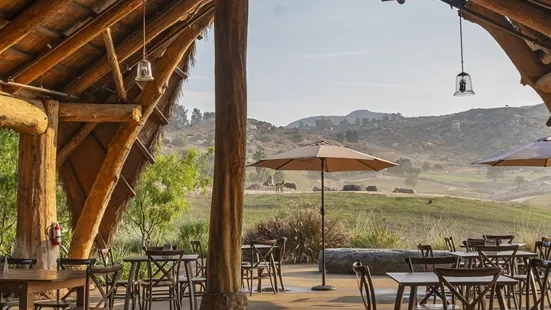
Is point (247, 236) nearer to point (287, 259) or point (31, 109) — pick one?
point (287, 259)

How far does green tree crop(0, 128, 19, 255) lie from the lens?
1193cm

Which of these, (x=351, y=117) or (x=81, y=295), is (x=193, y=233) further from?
Result: (x=351, y=117)

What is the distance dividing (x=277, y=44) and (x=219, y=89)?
57580 millimetres

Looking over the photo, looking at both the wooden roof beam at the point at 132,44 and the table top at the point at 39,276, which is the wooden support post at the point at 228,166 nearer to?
the table top at the point at 39,276

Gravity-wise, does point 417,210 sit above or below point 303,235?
above

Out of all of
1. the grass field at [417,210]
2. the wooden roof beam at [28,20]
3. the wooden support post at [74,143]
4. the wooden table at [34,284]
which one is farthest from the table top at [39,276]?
the grass field at [417,210]

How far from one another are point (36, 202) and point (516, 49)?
7.38 m

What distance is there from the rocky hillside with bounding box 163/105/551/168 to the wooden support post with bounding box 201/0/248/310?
41823 mm

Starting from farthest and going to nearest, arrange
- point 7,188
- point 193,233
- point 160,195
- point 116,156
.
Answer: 1. point 193,233
2. point 160,195
3. point 7,188
4. point 116,156

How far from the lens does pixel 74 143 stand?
11094mm

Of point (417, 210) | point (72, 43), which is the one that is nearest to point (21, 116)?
point (72, 43)

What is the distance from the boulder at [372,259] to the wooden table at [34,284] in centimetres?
742

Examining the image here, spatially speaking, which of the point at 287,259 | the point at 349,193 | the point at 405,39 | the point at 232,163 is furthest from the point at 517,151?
the point at 405,39

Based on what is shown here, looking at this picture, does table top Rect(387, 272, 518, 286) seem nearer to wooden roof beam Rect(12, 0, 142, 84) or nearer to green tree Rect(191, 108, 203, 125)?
wooden roof beam Rect(12, 0, 142, 84)
